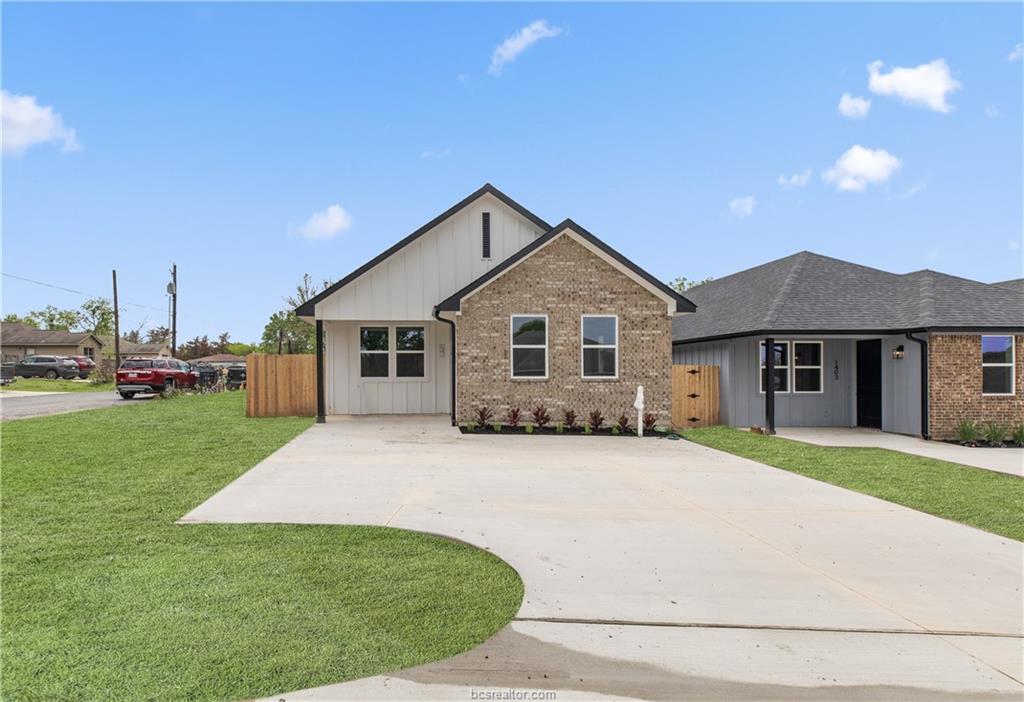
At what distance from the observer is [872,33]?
14.3 m

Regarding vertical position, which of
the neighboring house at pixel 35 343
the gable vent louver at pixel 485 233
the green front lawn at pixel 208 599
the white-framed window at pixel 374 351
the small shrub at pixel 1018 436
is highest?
the gable vent louver at pixel 485 233

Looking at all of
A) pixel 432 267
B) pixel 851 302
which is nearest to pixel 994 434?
pixel 851 302

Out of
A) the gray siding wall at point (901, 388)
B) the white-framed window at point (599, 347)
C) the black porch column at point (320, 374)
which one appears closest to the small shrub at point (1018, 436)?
the gray siding wall at point (901, 388)

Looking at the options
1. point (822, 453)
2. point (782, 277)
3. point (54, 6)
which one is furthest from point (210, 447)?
point (782, 277)

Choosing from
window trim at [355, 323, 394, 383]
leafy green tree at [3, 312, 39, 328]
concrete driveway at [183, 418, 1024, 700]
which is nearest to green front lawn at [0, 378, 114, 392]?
window trim at [355, 323, 394, 383]

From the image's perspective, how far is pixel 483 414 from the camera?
14227 mm

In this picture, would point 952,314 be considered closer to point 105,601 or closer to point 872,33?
point 872,33

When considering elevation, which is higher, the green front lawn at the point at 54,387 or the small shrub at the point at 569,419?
the small shrub at the point at 569,419

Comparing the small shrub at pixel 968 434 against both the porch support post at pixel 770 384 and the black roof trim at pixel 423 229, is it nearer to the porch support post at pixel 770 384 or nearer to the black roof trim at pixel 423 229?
the porch support post at pixel 770 384

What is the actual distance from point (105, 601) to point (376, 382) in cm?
1352

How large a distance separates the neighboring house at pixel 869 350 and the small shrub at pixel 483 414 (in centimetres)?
720

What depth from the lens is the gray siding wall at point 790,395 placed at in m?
15.9

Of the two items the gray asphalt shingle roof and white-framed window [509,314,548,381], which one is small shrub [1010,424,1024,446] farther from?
white-framed window [509,314,548,381]

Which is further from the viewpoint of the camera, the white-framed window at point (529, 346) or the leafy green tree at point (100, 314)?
the leafy green tree at point (100, 314)
